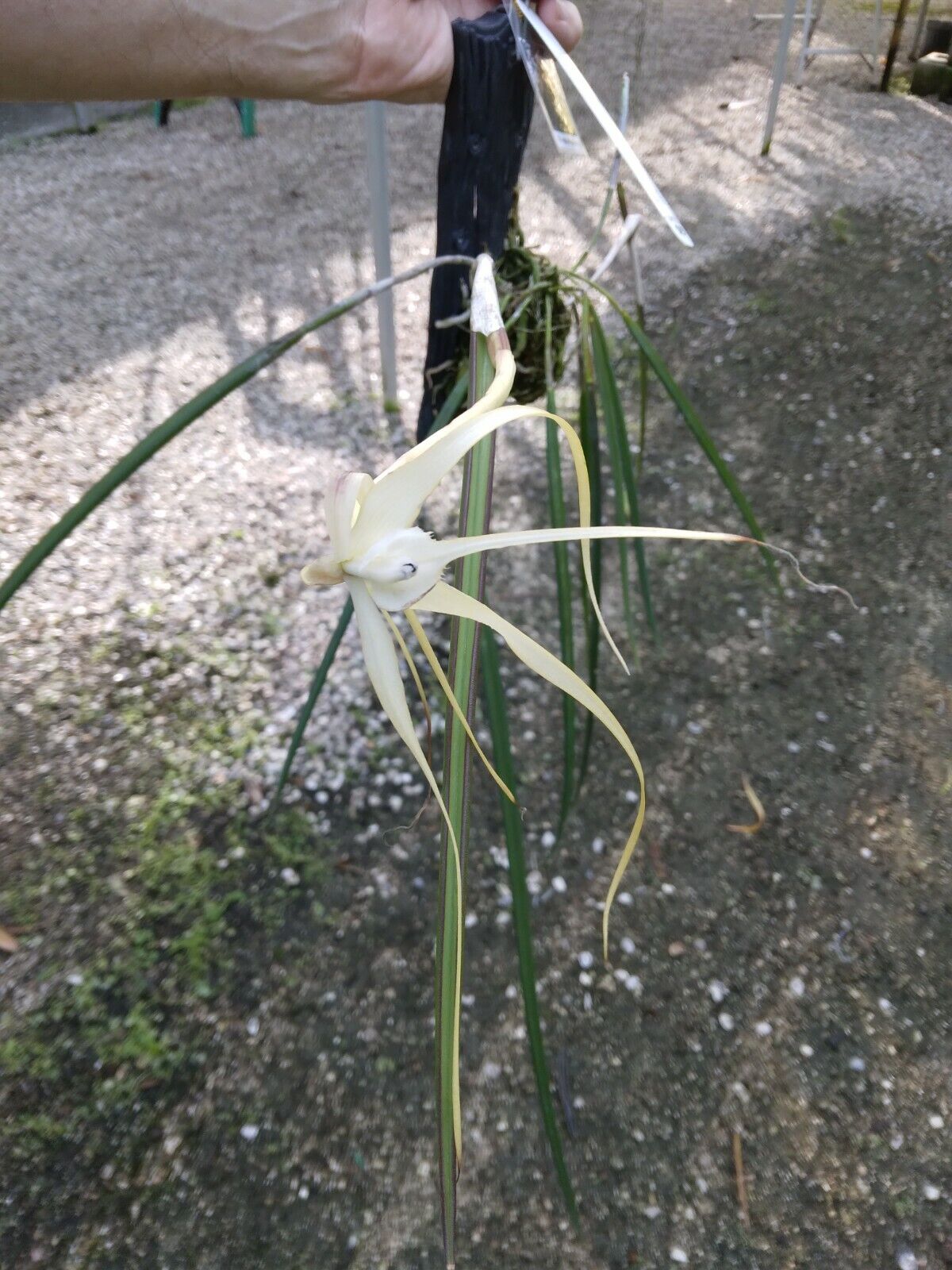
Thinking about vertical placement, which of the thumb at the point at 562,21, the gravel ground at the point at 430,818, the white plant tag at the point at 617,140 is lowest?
the gravel ground at the point at 430,818

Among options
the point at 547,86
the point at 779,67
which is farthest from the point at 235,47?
the point at 779,67

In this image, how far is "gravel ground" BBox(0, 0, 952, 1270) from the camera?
0.73m

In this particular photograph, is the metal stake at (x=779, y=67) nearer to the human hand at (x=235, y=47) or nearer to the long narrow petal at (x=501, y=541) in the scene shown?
the human hand at (x=235, y=47)

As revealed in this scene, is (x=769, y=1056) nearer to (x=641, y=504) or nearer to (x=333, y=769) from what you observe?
(x=333, y=769)

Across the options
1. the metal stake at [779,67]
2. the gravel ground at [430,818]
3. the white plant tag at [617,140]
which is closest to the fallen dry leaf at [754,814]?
the gravel ground at [430,818]

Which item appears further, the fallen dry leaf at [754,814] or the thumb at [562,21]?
the fallen dry leaf at [754,814]

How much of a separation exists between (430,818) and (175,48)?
72 cm

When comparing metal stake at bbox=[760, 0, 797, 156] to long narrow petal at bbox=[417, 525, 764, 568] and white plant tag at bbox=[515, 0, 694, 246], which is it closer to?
white plant tag at bbox=[515, 0, 694, 246]

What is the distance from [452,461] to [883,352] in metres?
1.62

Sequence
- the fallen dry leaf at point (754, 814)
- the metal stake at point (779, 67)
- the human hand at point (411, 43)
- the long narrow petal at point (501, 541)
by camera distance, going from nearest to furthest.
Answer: the long narrow petal at point (501, 541) < the human hand at point (411, 43) < the fallen dry leaf at point (754, 814) < the metal stake at point (779, 67)

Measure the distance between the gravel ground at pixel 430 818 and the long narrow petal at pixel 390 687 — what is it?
553 millimetres

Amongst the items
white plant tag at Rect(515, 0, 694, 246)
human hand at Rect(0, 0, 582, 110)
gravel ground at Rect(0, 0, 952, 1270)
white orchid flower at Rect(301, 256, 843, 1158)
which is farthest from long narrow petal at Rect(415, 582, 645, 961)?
gravel ground at Rect(0, 0, 952, 1270)

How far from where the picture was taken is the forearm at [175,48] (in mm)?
554

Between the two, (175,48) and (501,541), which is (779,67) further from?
(501,541)
